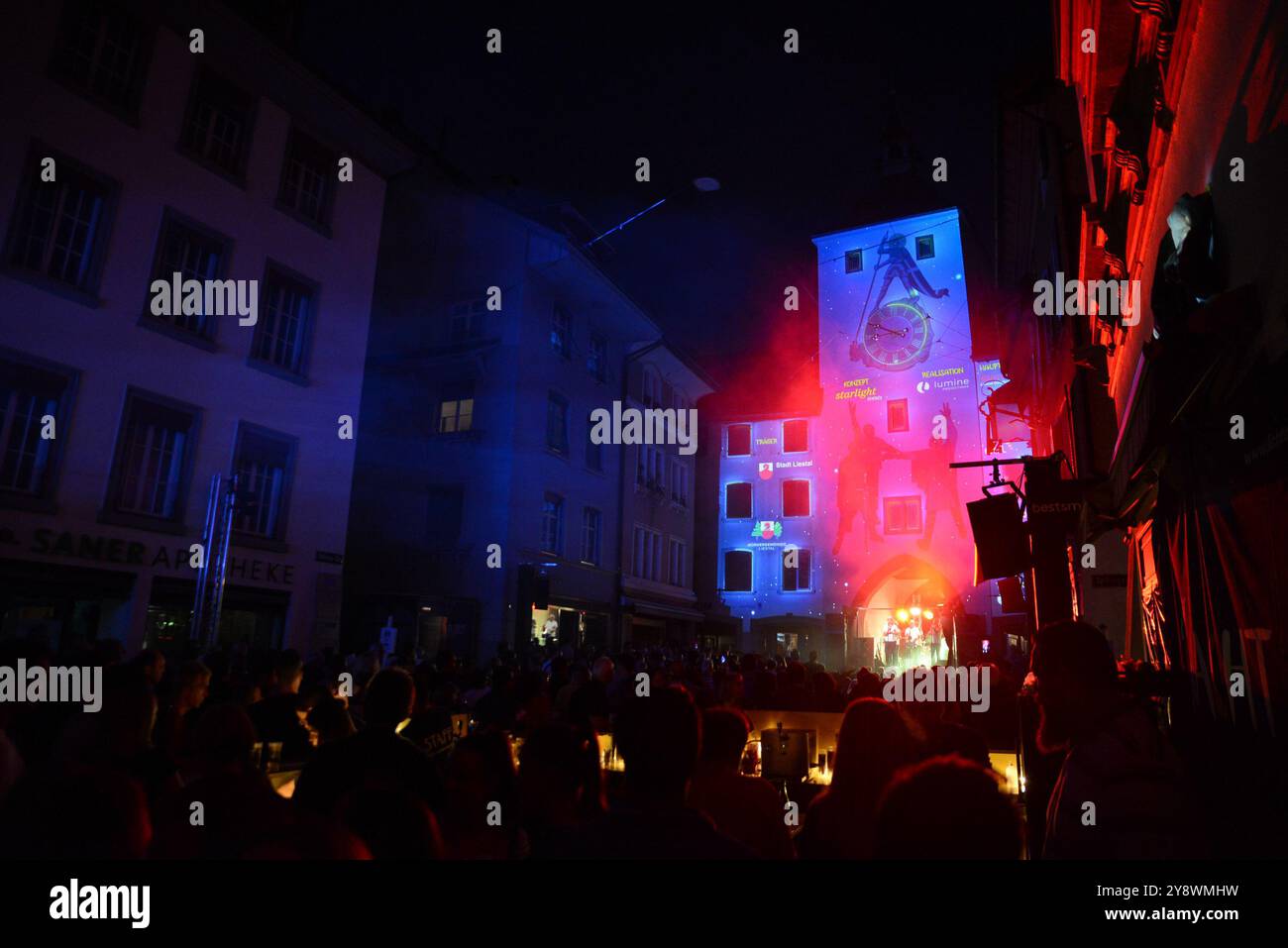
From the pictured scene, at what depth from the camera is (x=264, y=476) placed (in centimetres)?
1617

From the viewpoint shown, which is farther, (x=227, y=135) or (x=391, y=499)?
(x=391, y=499)

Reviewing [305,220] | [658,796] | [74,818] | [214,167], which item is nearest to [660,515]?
[305,220]

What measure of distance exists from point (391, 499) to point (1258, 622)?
23.3 meters

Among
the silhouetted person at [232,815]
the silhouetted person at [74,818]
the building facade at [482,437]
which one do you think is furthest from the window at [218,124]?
the silhouetted person at [74,818]

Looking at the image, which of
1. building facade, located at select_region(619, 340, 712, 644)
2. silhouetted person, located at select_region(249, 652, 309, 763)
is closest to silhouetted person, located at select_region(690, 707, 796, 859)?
silhouetted person, located at select_region(249, 652, 309, 763)

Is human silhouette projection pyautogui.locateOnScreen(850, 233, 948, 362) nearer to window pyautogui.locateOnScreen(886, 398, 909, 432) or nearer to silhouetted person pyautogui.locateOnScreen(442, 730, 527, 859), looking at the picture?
window pyautogui.locateOnScreen(886, 398, 909, 432)

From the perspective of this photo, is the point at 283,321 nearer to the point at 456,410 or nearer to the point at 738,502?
the point at 456,410

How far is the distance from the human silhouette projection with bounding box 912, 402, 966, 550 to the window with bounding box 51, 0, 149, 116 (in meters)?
29.3

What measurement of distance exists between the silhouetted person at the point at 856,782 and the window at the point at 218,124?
1683cm

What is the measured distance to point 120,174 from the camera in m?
13.9

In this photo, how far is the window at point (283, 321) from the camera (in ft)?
53.8
